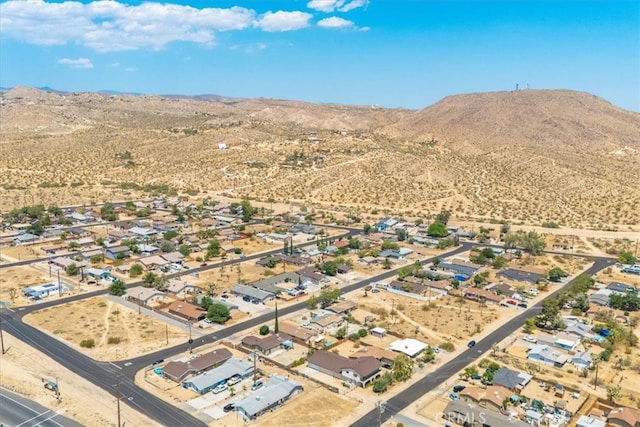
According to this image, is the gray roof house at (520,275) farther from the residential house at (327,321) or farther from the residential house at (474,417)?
the residential house at (474,417)

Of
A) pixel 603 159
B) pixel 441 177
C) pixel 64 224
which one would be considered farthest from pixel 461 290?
pixel 603 159

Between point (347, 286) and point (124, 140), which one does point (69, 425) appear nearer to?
point (347, 286)

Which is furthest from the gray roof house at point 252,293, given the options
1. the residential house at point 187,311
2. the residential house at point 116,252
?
the residential house at point 116,252

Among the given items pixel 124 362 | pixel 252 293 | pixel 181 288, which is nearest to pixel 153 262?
pixel 181 288

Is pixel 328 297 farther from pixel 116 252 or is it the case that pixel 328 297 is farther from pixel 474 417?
pixel 116 252

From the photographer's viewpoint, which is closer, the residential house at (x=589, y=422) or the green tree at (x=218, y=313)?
the residential house at (x=589, y=422)
